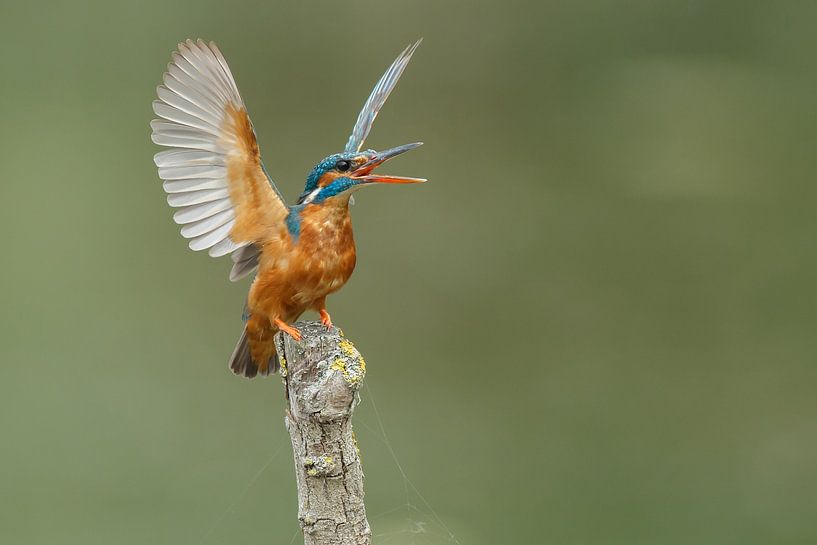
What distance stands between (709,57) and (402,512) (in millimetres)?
2678

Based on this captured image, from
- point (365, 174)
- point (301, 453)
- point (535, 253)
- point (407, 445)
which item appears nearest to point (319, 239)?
point (365, 174)

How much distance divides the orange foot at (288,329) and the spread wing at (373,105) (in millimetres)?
429

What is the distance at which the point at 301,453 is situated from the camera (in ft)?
5.27

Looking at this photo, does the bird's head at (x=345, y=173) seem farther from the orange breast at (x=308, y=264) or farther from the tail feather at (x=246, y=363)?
the tail feather at (x=246, y=363)

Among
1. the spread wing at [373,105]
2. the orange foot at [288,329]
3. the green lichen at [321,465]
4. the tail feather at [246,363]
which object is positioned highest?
the spread wing at [373,105]

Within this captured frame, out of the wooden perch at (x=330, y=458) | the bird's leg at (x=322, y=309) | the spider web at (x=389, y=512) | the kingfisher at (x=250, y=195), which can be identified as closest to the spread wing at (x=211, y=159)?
the kingfisher at (x=250, y=195)

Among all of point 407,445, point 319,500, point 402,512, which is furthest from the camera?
point 407,445

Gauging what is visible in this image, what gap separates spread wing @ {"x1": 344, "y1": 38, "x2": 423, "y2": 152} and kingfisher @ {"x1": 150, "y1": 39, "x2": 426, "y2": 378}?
0.22 meters

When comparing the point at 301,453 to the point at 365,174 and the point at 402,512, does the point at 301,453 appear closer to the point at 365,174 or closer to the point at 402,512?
the point at 365,174

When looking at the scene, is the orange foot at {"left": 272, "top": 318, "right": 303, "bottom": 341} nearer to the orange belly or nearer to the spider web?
the orange belly

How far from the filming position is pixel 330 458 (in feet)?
5.21

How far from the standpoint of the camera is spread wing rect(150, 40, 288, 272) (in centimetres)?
194

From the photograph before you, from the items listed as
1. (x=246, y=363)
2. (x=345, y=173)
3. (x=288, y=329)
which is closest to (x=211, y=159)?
(x=345, y=173)

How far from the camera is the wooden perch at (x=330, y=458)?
1.59 m
